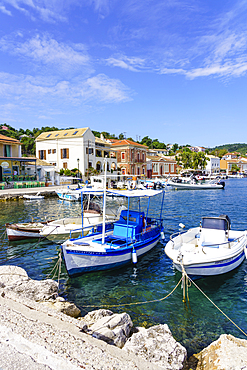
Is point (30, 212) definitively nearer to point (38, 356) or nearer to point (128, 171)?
point (38, 356)

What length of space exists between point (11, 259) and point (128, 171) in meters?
56.4

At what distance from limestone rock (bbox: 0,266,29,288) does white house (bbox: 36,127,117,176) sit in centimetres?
4141

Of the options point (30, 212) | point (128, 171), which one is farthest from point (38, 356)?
point (128, 171)

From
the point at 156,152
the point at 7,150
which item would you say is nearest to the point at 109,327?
the point at 7,150

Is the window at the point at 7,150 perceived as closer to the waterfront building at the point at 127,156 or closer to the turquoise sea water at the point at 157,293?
the waterfront building at the point at 127,156

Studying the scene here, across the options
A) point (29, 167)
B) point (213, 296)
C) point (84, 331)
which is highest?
point (29, 167)

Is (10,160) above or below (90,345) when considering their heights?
above

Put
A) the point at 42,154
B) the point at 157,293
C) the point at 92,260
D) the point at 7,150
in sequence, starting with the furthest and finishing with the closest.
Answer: the point at 42,154 → the point at 7,150 → the point at 92,260 → the point at 157,293

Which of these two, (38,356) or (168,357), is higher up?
(38,356)

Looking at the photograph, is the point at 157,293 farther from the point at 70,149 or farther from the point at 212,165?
the point at 212,165

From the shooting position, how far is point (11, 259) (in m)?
13.1

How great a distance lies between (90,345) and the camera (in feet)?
15.5

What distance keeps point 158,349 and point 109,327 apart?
135 centimetres

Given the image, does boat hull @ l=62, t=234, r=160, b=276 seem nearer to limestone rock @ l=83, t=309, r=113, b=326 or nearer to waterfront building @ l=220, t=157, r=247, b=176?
limestone rock @ l=83, t=309, r=113, b=326
